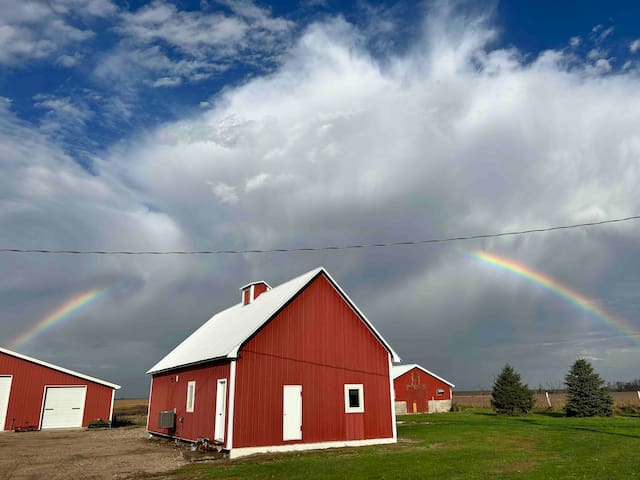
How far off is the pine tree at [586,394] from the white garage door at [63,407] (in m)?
41.1

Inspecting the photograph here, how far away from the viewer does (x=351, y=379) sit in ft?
76.3

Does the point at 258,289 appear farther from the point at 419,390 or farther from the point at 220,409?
the point at 419,390

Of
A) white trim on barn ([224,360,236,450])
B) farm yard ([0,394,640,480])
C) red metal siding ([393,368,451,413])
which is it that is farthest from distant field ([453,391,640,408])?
white trim on barn ([224,360,236,450])

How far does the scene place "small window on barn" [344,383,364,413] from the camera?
2277 centimetres

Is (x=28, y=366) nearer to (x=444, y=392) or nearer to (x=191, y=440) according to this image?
(x=191, y=440)

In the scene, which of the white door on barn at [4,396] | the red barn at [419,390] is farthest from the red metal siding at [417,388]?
the white door on barn at [4,396]

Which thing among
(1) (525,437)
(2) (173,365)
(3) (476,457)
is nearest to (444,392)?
(1) (525,437)

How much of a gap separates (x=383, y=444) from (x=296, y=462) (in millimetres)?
6927

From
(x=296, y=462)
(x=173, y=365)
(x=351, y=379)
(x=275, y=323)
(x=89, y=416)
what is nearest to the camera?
(x=296, y=462)

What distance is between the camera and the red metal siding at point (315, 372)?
20172 millimetres

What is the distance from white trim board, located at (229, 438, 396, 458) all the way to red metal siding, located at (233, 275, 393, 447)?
174mm

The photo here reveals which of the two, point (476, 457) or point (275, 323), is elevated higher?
point (275, 323)

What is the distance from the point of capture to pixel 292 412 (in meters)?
21.0

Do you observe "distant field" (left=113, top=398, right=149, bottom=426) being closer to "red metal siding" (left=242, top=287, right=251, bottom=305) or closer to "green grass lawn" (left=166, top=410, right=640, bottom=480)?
"red metal siding" (left=242, top=287, right=251, bottom=305)
